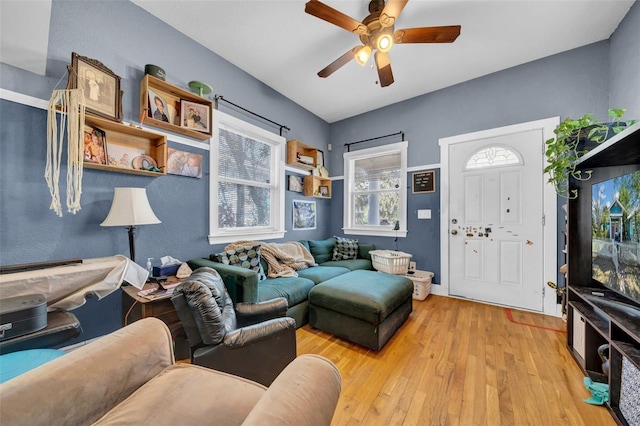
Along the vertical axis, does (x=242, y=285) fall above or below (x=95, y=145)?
below

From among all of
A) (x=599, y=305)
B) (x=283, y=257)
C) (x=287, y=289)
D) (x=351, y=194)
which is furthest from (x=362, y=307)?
(x=351, y=194)

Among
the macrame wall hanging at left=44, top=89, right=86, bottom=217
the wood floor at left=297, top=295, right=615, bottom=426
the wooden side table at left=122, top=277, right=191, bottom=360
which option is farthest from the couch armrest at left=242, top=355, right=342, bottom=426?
the macrame wall hanging at left=44, top=89, right=86, bottom=217

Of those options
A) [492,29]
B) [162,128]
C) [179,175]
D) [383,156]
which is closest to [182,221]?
[179,175]

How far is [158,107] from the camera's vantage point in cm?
210

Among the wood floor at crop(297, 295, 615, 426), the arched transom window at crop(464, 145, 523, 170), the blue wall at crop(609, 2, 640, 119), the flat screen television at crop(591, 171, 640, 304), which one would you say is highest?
the blue wall at crop(609, 2, 640, 119)

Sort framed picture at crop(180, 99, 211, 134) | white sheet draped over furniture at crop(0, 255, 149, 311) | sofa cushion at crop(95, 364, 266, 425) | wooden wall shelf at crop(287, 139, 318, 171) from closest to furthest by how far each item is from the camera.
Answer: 1. sofa cushion at crop(95, 364, 266, 425)
2. white sheet draped over furniture at crop(0, 255, 149, 311)
3. framed picture at crop(180, 99, 211, 134)
4. wooden wall shelf at crop(287, 139, 318, 171)

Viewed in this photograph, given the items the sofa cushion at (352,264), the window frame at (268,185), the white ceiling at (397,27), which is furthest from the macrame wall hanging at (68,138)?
the sofa cushion at (352,264)

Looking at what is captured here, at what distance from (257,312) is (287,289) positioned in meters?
0.59

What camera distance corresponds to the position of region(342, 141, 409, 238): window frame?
3.60 metres

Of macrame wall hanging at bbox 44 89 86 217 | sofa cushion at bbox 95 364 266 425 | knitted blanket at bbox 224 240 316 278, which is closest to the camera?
sofa cushion at bbox 95 364 266 425

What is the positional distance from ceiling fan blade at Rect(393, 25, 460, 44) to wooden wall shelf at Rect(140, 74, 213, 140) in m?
1.89

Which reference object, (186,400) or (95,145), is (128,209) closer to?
(95,145)

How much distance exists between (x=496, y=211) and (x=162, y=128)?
3.92m

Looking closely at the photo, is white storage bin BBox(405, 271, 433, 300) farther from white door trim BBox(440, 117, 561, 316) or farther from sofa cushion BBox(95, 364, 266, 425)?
sofa cushion BBox(95, 364, 266, 425)
